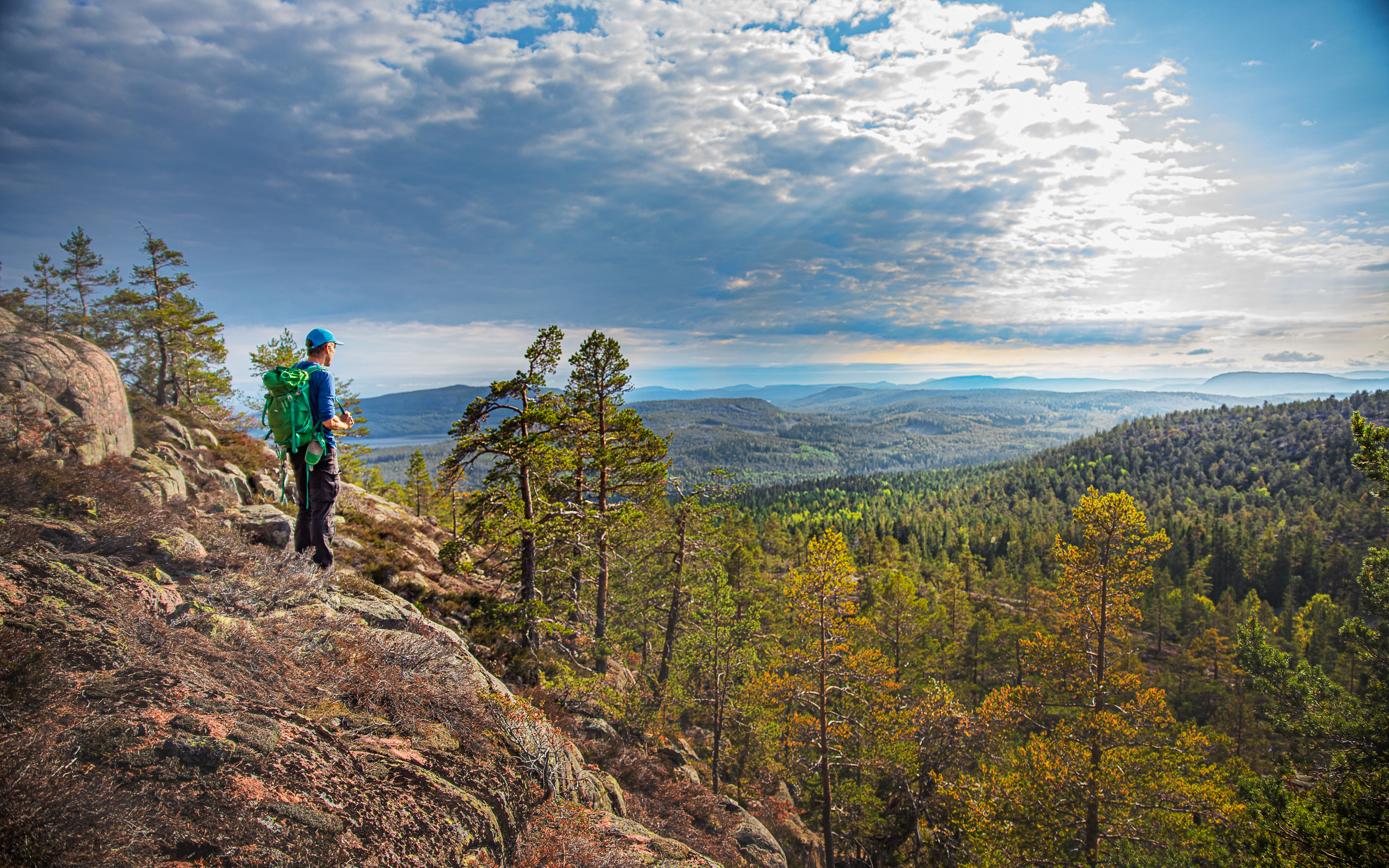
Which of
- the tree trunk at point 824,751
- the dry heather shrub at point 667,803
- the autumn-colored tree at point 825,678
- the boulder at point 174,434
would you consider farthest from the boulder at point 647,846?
the boulder at point 174,434

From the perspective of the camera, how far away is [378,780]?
4977 millimetres

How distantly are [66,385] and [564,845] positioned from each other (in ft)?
47.7

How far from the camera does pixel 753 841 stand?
49.2 ft

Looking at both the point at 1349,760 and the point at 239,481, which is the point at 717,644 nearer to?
the point at 239,481

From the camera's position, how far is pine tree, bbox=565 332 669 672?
53.0ft

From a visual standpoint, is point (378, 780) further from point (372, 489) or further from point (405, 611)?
point (372, 489)

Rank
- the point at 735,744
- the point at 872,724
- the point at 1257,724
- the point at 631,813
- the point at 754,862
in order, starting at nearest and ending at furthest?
the point at 631,813 → the point at 754,862 → the point at 872,724 → the point at 735,744 → the point at 1257,724

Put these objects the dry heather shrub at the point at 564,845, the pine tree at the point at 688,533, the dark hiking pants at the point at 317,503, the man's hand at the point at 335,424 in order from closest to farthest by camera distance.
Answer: the dry heather shrub at the point at 564,845
the man's hand at the point at 335,424
the dark hiking pants at the point at 317,503
the pine tree at the point at 688,533

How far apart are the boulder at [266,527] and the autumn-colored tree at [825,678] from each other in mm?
13703

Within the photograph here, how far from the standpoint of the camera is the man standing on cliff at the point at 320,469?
7.69 meters

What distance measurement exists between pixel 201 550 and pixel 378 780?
509 centimetres

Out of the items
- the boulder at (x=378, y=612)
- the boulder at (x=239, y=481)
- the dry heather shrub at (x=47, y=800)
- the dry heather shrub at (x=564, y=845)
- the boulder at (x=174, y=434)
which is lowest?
the dry heather shrub at (x=564, y=845)

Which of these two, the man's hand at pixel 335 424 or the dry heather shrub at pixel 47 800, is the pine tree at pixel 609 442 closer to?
the man's hand at pixel 335 424

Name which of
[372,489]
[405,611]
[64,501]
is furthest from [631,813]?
[372,489]
